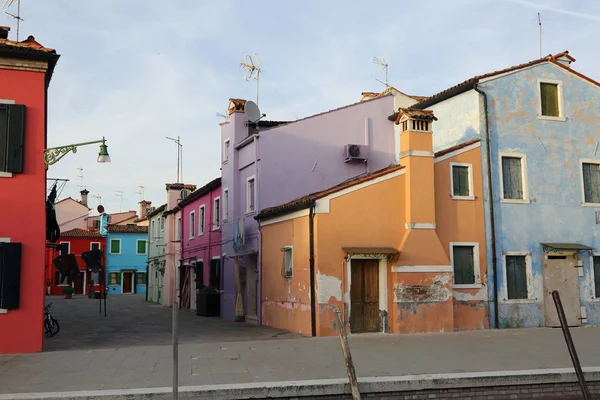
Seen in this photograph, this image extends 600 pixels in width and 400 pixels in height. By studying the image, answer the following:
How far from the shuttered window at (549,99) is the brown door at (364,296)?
7436 millimetres

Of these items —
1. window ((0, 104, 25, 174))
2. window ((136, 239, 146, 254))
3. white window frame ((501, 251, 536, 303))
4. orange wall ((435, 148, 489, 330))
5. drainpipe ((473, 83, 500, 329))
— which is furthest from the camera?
window ((136, 239, 146, 254))

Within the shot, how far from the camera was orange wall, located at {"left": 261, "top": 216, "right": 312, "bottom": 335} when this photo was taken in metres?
16.0

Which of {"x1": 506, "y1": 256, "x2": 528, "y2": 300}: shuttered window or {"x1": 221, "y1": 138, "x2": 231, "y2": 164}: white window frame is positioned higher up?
{"x1": 221, "y1": 138, "x2": 231, "y2": 164}: white window frame

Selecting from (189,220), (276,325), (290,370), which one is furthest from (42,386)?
(189,220)

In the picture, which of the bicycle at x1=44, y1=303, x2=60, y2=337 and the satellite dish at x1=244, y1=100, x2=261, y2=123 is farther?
the satellite dish at x1=244, y1=100, x2=261, y2=123

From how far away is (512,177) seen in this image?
57.8ft

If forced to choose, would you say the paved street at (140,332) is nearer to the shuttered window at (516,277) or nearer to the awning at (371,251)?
the awning at (371,251)

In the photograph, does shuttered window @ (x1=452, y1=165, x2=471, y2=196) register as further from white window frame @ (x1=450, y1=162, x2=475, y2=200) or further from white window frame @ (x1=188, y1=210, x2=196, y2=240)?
white window frame @ (x1=188, y1=210, x2=196, y2=240)

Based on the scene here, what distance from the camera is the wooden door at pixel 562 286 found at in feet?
56.2

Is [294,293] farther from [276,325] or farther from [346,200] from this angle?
[346,200]

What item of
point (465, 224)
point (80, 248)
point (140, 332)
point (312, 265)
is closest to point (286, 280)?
point (312, 265)

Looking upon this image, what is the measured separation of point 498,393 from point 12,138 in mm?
10560

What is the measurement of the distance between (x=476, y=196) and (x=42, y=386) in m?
12.5

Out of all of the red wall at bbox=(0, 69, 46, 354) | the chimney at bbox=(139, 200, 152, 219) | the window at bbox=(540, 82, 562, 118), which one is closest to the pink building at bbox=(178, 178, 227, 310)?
the red wall at bbox=(0, 69, 46, 354)
